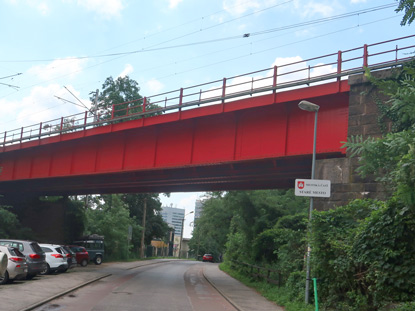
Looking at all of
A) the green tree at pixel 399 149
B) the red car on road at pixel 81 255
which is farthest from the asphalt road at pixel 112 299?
the red car on road at pixel 81 255

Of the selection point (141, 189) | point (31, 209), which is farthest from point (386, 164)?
point (31, 209)

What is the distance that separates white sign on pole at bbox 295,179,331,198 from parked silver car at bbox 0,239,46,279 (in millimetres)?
11870

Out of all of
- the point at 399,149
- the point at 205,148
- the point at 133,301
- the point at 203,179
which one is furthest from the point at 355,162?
the point at 203,179

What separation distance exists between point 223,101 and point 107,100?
3864 cm

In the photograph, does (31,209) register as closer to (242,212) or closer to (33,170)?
(33,170)

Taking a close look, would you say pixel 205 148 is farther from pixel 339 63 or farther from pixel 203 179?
pixel 339 63

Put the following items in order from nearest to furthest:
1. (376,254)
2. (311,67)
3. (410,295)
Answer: (410,295)
(376,254)
(311,67)

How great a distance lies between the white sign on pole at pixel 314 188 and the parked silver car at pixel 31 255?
11.9 meters

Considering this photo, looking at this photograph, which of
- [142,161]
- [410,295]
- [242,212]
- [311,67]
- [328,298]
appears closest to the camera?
[410,295]

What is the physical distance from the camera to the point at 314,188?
12.2 metres

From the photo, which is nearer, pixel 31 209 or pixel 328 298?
pixel 328 298

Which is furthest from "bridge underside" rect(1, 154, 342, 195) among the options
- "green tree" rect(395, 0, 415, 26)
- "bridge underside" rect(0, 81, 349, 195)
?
"green tree" rect(395, 0, 415, 26)

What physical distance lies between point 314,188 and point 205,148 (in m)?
8.42

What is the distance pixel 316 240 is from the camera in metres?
11.8
